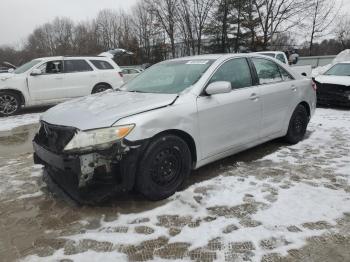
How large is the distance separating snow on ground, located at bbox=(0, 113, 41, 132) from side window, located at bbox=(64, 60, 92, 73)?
5.72 ft

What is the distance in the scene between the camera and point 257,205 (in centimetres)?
362

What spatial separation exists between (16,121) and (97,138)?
698 centimetres

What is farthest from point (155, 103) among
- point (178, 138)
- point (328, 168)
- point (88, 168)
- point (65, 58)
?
point (65, 58)

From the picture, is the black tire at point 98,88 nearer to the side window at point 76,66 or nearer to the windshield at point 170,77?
the side window at point 76,66

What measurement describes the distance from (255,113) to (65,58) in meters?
8.04


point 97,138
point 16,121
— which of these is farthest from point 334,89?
point 16,121

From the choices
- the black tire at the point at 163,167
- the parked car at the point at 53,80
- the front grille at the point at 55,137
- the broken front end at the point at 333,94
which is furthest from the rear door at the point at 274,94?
the parked car at the point at 53,80

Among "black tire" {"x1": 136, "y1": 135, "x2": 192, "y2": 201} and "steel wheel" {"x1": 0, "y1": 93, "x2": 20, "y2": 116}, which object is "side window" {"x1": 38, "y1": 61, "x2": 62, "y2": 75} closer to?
"steel wheel" {"x1": 0, "y1": 93, "x2": 20, "y2": 116}

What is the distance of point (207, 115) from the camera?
4.14 m

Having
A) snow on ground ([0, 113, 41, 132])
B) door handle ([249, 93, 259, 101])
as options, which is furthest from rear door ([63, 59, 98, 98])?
door handle ([249, 93, 259, 101])

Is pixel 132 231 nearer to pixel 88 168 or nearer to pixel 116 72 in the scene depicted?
pixel 88 168

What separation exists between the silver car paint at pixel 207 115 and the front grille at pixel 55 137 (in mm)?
72

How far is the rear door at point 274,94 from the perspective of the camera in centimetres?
507

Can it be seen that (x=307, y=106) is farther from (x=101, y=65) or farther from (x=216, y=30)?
(x=216, y=30)
